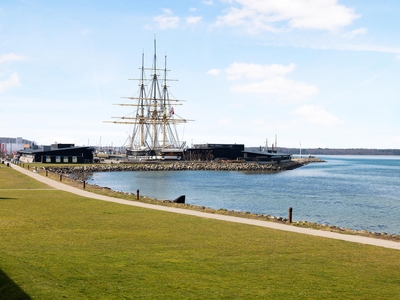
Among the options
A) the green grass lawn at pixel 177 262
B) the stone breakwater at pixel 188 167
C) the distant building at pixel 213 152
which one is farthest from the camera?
the distant building at pixel 213 152

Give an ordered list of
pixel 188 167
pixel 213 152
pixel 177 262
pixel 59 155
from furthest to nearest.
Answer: pixel 213 152 < pixel 188 167 < pixel 59 155 < pixel 177 262

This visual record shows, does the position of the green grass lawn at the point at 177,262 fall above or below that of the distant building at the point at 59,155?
below

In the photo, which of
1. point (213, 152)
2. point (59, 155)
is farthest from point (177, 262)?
point (213, 152)

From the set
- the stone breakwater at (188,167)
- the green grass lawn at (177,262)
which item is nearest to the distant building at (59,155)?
the stone breakwater at (188,167)

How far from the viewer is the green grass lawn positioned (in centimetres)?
1208

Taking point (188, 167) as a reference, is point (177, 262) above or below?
above

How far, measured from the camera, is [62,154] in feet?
344

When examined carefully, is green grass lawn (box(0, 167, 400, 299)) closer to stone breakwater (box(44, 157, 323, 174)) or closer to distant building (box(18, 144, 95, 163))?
stone breakwater (box(44, 157, 323, 174))

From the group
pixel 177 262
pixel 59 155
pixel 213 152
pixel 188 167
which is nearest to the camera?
pixel 177 262

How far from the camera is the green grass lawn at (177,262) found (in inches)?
476

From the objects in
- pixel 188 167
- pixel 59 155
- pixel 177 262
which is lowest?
pixel 188 167

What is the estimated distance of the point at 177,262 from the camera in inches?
595

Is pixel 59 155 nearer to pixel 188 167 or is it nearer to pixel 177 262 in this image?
pixel 188 167

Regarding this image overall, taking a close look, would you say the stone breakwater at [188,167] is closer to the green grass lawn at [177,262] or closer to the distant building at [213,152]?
the distant building at [213,152]
